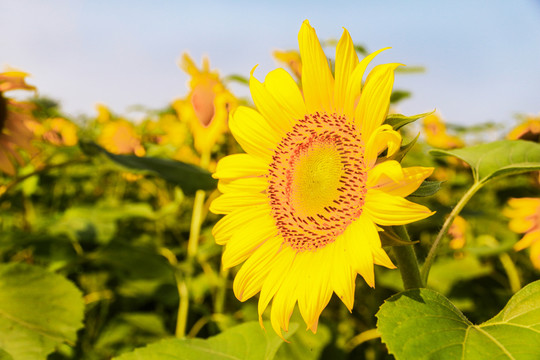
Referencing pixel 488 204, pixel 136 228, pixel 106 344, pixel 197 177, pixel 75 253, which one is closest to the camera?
pixel 197 177

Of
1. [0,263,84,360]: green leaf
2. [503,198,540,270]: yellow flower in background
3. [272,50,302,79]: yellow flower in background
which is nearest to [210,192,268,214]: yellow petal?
[0,263,84,360]: green leaf

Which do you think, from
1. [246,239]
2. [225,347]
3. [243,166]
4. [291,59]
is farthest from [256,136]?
[291,59]

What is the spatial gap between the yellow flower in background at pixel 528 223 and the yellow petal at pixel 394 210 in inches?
40.7

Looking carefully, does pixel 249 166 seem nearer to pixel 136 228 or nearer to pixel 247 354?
pixel 247 354

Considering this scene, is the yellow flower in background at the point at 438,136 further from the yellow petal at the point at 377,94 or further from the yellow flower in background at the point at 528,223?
the yellow petal at the point at 377,94

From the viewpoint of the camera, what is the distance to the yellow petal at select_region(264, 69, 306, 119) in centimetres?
64

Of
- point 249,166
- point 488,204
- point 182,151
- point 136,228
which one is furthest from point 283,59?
point 488,204

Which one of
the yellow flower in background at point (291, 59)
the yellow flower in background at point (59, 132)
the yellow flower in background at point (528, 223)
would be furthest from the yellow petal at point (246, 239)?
the yellow flower in background at point (59, 132)

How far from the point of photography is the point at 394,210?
503 millimetres

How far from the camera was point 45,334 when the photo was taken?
876 millimetres

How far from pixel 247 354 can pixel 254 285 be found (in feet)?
0.60

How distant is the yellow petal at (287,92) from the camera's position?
2.11 ft

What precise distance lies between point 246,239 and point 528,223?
1.11 metres

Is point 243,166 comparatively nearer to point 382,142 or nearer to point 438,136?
point 382,142
